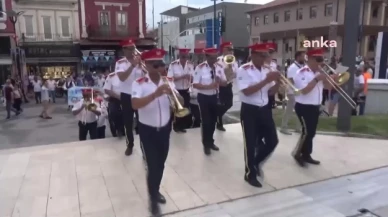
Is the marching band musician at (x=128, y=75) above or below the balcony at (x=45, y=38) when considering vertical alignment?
below

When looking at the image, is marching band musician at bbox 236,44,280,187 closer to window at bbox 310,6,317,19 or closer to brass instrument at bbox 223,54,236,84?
brass instrument at bbox 223,54,236,84

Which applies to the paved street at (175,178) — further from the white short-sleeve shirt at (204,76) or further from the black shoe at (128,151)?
the white short-sleeve shirt at (204,76)

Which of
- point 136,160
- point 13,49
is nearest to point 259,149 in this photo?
point 136,160

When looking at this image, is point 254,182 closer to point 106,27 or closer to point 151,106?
point 151,106

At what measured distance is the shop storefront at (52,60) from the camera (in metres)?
27.5

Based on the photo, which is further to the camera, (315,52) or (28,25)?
(28,25)

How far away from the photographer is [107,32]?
3052 centimetres

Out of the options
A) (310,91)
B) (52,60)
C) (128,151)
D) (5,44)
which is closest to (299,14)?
(52,60)

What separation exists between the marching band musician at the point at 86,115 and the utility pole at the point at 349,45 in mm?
5290

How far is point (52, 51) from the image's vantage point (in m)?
28.0

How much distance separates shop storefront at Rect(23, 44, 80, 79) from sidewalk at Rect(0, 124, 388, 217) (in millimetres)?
23082

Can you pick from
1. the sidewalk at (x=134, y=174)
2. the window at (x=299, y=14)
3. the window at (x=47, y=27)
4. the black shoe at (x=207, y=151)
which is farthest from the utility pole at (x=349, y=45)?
the window at (x=299, y=14)

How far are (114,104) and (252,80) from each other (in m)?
3.78

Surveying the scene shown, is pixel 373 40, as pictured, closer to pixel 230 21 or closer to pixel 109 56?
pixel 230 21
